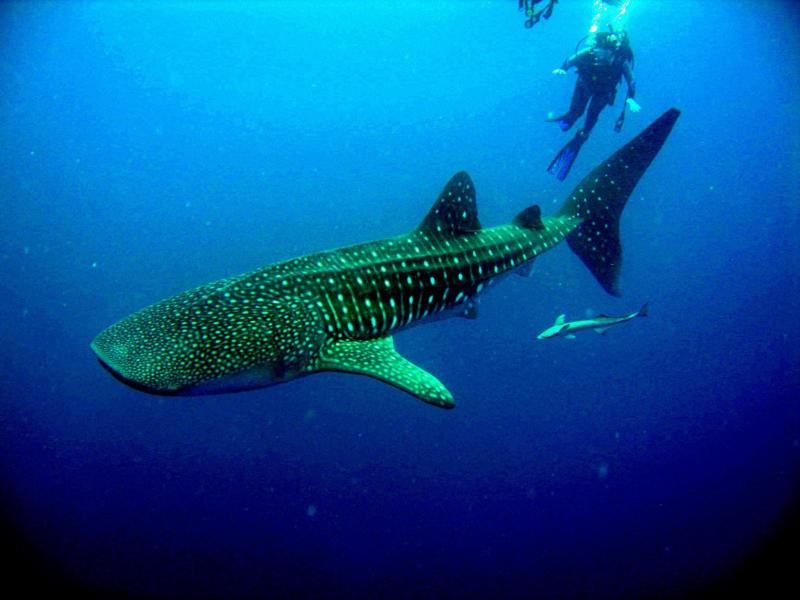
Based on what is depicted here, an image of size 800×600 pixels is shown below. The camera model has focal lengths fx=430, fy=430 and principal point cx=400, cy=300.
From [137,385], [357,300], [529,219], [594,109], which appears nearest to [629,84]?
[594,109]

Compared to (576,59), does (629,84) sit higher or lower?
lower

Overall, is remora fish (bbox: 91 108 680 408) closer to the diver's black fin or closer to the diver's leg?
the diver's black fin

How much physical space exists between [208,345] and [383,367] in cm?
152

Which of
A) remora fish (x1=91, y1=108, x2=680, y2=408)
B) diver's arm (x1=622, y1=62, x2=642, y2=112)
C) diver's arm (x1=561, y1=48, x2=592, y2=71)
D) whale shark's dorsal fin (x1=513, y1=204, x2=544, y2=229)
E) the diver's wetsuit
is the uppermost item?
diver's arm (x1=561, y1=48, x2=592, y2=71)

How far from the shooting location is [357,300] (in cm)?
449

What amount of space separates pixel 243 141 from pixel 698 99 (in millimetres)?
88317

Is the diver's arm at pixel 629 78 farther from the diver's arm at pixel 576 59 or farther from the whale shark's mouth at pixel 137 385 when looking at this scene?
the whale shark's mouth at pixel 137 385

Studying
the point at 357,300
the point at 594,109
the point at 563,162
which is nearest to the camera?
the point at 357,300

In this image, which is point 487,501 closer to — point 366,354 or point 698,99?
point 366,354

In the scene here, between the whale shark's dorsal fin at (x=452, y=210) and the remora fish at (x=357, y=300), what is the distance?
0.01 meters

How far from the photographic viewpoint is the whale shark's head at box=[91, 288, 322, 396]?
10.2 feet

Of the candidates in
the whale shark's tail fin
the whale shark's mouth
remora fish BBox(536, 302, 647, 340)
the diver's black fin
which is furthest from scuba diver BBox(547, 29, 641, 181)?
the whale shark's mouth

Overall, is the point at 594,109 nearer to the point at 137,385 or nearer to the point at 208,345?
the point at 208,345

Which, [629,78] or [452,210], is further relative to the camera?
[629,78]
